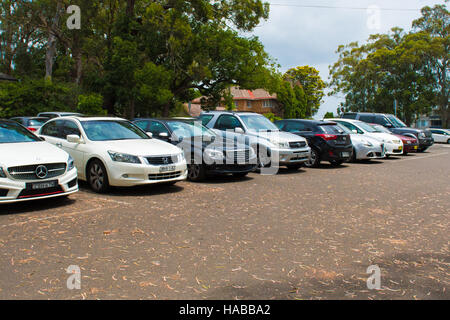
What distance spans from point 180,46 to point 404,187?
2032 centimetres

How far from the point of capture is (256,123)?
13250 mm

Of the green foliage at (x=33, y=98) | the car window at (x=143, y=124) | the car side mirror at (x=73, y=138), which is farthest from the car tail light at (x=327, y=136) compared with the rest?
the green foliage at (x=33, y=98)

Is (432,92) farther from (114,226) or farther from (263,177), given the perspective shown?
(114,226)

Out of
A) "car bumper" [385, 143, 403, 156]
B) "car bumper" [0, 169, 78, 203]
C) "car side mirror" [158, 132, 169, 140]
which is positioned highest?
"car side mirror" [158, 132, 169, 140]

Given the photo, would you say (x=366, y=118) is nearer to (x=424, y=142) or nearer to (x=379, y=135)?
(x=424, y=142)

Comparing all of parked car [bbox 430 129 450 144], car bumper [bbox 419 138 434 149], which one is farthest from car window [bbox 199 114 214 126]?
parked car [bbox 430 129 450 144]

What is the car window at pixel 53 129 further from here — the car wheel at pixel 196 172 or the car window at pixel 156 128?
the car wheel at pixel 196 172

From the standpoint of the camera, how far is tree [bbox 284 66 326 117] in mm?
78438

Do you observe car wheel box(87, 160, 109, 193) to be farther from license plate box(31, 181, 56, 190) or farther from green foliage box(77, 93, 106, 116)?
green foliage box(77, 93, 106, 116)

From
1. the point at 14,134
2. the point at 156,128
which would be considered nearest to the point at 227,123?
the point at 156,128

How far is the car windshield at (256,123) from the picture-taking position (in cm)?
1301

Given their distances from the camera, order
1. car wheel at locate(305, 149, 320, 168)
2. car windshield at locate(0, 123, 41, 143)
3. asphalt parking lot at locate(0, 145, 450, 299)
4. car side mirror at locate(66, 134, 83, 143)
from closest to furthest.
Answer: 1. asphalt parking lot at locate(0, 145, 450, 299)
2. car windshield at locate(0, 123, 41, 143)
3. car side mirror at locate(66, 134, 83, 143)
4. car wheel at locate(305, 149, 320, 168)

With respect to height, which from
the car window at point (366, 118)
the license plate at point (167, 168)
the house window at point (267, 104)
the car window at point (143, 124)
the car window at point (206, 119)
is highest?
the house window at point (267, 104)

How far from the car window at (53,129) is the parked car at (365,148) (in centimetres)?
1056
